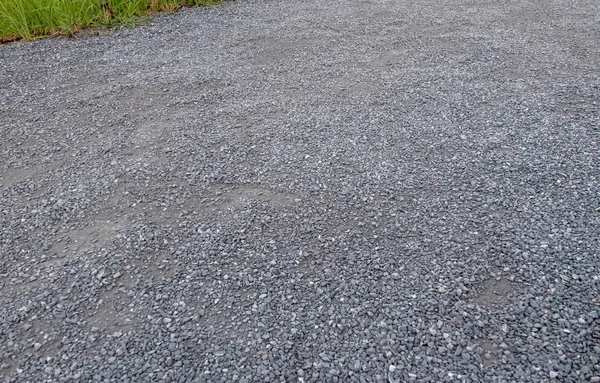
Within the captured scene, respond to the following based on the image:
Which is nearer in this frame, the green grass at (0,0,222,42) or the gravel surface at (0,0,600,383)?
the gravel surface at (0,0,600,383)

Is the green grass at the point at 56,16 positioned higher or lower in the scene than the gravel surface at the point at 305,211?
higher

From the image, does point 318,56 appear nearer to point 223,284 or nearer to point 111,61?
point 111,61

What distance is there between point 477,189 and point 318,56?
175cm

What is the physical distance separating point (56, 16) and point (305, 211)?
3.10m

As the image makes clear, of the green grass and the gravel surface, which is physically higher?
the green grass

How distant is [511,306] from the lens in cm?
159

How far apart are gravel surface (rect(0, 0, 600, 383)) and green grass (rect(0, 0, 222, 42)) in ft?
1.57

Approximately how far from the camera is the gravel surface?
4.93 ft

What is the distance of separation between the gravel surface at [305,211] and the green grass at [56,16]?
0.48 m

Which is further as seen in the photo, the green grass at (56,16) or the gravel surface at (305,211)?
the green grass at (56,16)

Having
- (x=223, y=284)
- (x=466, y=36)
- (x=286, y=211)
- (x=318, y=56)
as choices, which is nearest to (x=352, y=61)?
(x=318, y=56)

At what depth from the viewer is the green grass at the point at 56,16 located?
3854mm

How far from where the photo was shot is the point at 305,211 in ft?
6.77

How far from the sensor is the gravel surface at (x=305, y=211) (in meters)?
1.50
